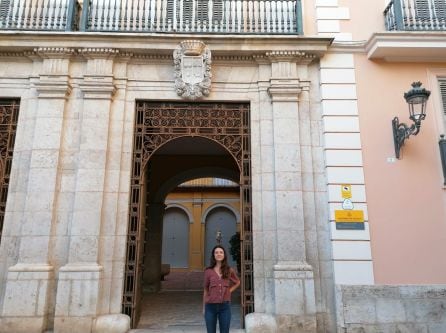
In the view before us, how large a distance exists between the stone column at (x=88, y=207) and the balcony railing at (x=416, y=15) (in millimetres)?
5318

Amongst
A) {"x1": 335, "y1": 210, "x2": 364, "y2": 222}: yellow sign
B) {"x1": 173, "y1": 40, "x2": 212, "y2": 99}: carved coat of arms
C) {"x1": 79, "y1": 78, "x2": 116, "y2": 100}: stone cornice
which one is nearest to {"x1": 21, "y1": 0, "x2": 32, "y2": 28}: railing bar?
{"x1": 79, "y1": 78, "x2": 116, "y2": 100}: stone cornice

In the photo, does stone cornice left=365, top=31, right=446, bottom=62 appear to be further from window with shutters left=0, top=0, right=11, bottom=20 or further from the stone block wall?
window with shutters left=0, top=0, right=11, bottom=20

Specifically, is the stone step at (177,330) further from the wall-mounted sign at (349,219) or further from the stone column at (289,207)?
the wall-mounted sign at (349,219)

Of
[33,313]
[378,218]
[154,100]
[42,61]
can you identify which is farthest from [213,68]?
[33,313]

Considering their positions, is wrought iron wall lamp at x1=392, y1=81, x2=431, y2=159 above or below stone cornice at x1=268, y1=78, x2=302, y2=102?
below

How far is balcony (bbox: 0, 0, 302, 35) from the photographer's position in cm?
728

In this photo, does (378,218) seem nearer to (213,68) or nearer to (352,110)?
(352,110)

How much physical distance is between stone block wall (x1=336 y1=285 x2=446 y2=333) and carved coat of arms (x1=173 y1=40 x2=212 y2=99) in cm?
416

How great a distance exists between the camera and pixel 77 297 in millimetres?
5938

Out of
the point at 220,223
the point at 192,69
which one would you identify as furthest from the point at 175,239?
the point at 192,69

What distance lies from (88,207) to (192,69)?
3.02 metres

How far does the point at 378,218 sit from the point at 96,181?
15.8ft

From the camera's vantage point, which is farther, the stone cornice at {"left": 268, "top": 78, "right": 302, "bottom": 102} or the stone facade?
the stone cornice at {"left": 268, "top": 78, "right": 302, "bottom": 102}

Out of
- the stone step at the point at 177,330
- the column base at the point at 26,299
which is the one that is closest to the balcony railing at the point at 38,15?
the column base at the point at 26,299
